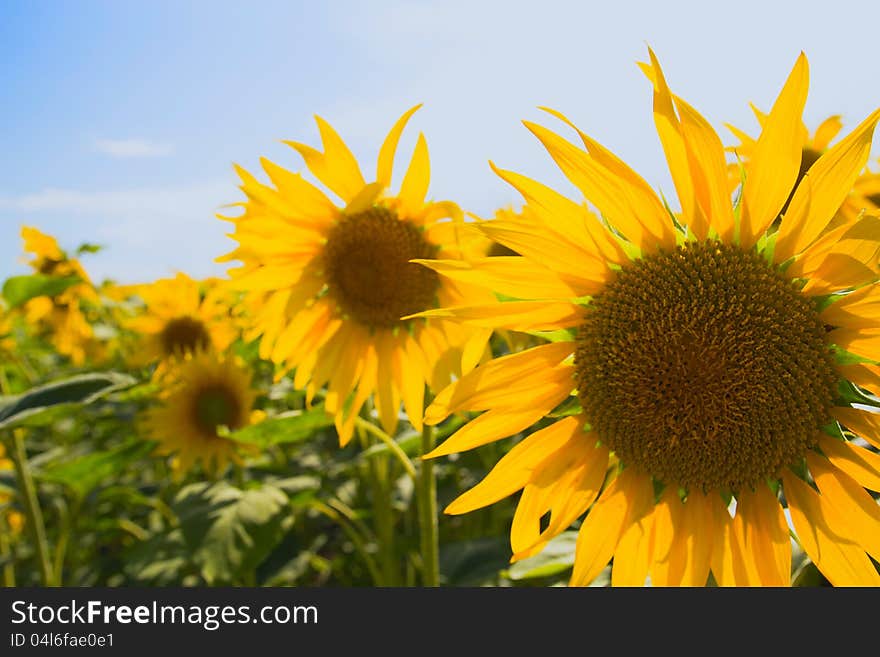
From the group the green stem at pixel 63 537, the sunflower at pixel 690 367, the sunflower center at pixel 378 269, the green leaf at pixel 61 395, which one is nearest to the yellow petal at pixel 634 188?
the sunflower at pixel 690 367

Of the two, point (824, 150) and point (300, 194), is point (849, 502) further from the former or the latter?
point (824, 150)

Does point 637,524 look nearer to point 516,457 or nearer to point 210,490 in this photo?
point 516,457

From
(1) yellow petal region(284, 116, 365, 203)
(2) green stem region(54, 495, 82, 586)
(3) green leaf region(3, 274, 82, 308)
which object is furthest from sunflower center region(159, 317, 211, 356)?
(1) yellow petal region(284, 116, 365, 203)

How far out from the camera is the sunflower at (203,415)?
3143mm

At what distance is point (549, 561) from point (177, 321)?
2763mm

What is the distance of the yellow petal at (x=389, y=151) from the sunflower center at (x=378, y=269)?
12 centimetres

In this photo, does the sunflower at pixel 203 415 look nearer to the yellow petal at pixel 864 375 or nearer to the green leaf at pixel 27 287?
the green leaf at pixel 27 287

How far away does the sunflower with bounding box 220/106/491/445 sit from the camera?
202cm

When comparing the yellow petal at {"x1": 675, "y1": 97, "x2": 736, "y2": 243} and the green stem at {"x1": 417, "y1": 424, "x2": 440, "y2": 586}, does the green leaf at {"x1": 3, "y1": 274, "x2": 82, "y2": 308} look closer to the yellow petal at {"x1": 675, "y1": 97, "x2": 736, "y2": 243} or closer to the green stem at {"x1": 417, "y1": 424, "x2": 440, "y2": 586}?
the green stem at {"x1": 417, "y1": 424, "x2": 440, "y2": 586}

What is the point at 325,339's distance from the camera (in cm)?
225

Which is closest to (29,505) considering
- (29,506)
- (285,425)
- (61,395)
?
(29,506)

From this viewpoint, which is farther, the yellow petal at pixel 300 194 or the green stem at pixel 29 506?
the green stem at pixel 29 506

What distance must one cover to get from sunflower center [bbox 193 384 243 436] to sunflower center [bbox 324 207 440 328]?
1.16m

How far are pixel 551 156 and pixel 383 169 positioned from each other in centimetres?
79
